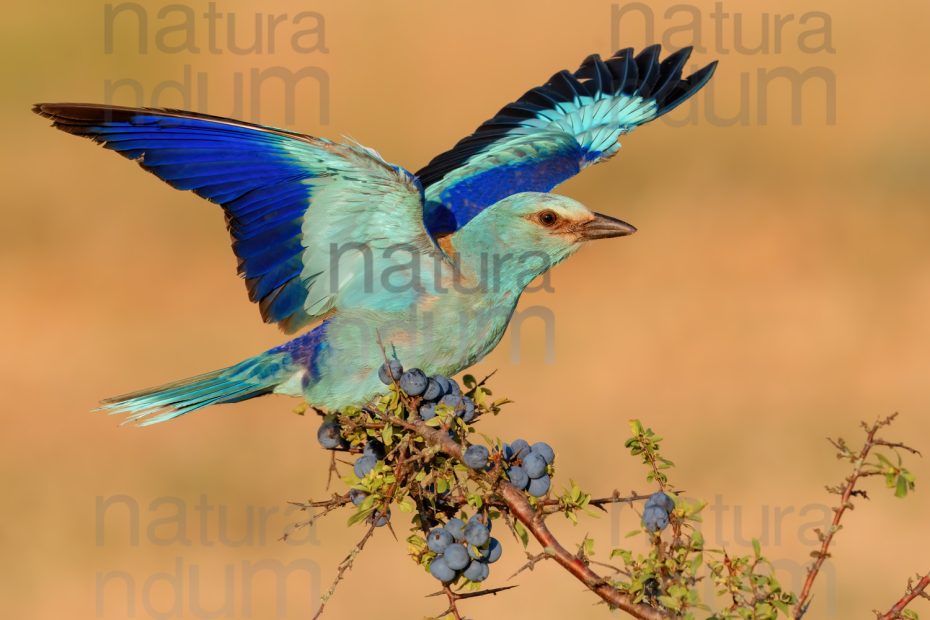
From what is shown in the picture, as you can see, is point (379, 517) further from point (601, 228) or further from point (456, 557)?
point (601, 228)

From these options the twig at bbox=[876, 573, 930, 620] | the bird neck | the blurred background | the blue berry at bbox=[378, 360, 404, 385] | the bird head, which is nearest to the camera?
the twig at bbox=[876, 573, 930, 620]

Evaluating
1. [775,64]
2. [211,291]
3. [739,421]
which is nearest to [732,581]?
[739,421]

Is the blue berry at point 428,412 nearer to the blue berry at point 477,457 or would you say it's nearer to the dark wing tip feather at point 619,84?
the blue berry at point 477,457

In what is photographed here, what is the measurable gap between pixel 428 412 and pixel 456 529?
487 millimetres

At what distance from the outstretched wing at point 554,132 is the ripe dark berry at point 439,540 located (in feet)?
8.07

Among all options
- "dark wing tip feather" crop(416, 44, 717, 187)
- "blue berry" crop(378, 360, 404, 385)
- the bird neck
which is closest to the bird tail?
the bird neck

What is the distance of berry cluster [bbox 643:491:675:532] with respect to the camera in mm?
3432

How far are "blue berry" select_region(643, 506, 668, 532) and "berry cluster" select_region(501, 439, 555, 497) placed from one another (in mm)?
426

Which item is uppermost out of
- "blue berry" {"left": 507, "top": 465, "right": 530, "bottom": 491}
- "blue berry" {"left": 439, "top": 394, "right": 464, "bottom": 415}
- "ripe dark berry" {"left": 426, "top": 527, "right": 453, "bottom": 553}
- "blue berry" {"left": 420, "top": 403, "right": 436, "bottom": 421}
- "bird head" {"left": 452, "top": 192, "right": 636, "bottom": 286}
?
"bird head" {"left": 452, "top": 192, "right": 636, "bottom": 286}

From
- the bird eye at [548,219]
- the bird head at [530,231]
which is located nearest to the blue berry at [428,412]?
the bird head at [530,231]

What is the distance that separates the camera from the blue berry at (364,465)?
421cm

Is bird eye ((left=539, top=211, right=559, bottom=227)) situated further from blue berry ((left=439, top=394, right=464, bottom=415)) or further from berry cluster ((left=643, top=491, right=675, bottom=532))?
berry cluster ((left=643, top=491, right=675, bottom=532))

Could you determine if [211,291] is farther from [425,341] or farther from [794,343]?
[425,341]

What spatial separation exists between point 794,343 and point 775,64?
422 cm
